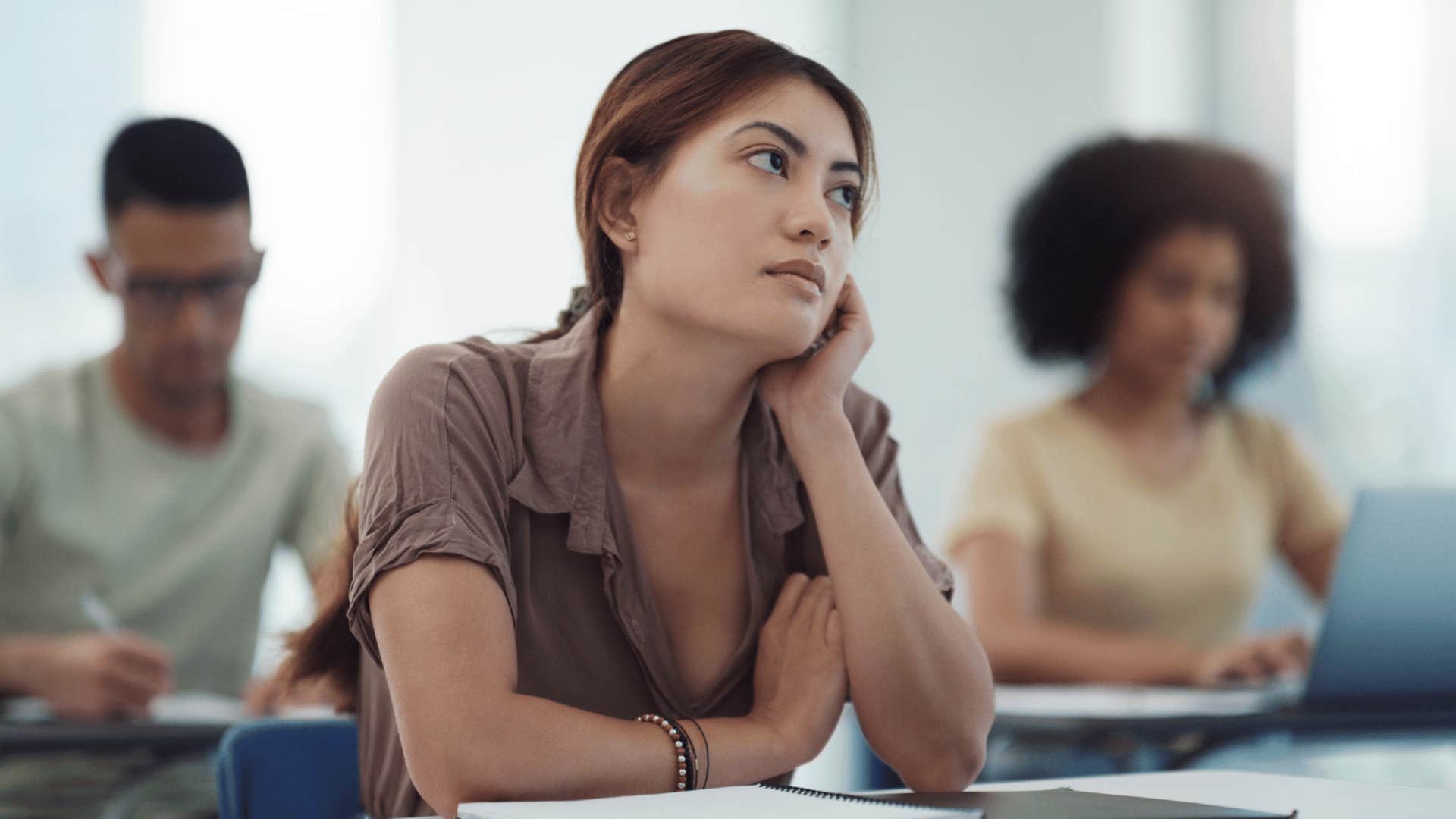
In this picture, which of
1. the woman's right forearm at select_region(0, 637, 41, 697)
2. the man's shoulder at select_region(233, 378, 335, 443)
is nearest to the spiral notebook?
the woman's right forearm at select_region(0, 637, 41, 697)

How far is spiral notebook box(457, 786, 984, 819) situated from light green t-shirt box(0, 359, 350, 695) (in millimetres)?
1538

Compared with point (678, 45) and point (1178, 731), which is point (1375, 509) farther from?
point (678, 45)

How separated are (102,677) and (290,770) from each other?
806 mm

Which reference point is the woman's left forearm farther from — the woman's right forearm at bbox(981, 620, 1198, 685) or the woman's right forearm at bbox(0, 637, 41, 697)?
the woman's right forearm at bbox(0, 637, 41, 697)

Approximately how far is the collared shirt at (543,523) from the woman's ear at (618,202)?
9 centimetres

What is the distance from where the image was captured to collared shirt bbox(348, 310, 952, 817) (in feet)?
4.10

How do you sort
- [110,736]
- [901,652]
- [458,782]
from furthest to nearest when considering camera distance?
1. [110,736]
2. [901,652]
3. [458,782]

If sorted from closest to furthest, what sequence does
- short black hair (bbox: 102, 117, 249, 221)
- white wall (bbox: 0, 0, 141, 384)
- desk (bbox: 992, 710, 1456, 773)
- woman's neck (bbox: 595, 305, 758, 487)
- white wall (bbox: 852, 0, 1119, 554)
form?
1. woman's neck (bbox: 595, 305, 758, 487)
2. desk (bbox: 992, 710, 1456, 773)
3. short black hair (bbox: 102, 117, 249, 221)
4. white wall (bbox: 0, 0, 141, 384)
5. white wall (bbox: 852, 0, 1119, 554)

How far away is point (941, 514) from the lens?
4367 mm

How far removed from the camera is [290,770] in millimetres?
1294

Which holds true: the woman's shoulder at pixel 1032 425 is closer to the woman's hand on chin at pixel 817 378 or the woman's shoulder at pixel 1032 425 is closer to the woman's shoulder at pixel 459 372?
the woman's hand on chin at pixel 817 378

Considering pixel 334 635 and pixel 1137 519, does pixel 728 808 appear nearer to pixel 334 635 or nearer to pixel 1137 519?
pixel 334 635

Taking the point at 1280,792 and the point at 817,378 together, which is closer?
the point at 1280,792

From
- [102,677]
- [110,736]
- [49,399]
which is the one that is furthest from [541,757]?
[49,399]
